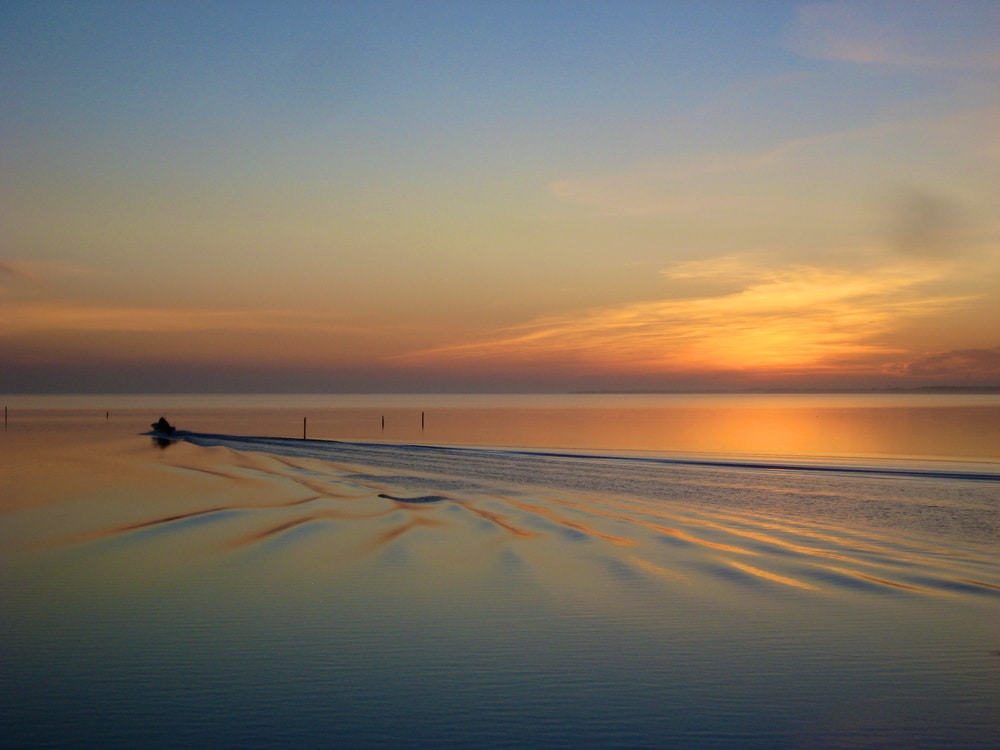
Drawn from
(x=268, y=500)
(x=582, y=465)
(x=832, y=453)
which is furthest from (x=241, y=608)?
(x=832, y=453)

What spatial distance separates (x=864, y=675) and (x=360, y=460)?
3676 centimetres

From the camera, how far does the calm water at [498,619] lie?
7.88 meters

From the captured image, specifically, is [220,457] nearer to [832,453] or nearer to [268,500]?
[268,500]

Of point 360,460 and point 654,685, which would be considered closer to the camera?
point 654,685

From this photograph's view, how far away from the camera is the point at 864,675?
9.18 metres

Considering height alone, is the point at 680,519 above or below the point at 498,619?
above

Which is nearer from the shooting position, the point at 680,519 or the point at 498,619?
the point at 498,619

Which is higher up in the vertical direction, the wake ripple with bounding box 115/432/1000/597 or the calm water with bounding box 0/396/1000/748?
the wake ripple with bounding box 115/432/1000/597

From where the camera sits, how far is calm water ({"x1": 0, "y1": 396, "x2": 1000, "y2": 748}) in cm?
788

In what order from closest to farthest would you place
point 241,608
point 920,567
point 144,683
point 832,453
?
1. point 144,683
2. point 241,608
3. point 920,567
4. point 832,453

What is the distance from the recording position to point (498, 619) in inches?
456

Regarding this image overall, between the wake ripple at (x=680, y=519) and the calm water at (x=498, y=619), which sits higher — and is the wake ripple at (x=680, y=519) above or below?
above

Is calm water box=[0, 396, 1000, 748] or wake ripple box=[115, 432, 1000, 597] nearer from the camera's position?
calm water box=[0, 396, 1000, 748]

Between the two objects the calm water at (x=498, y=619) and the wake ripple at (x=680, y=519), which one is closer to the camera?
the calm water at (x=498, y=619)
